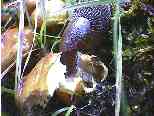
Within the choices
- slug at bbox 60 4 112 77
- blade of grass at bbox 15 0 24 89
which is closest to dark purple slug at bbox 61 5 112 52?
slug at bbox 60 4 112 77

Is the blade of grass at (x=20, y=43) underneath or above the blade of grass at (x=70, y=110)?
above

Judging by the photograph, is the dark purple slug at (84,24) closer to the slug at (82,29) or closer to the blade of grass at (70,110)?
the slug at (82,29)

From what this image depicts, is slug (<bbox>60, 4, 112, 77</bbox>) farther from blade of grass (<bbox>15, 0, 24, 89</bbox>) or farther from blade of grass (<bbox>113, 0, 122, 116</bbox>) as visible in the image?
blade of grass (<bbox>15, 0, 24, 89</bbox>)

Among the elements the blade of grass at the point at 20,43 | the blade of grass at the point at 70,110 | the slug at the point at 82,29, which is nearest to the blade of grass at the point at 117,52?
the slug at the point at 82,29

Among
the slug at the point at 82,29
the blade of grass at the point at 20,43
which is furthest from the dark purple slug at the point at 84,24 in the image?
the blade of grass at the point at 20,43

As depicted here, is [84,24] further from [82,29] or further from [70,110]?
[70,110]

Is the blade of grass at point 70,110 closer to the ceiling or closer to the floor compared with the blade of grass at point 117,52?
closer to the floor

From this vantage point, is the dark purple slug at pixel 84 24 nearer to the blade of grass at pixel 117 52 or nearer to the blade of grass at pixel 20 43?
the blade of grass at pixel 117 52

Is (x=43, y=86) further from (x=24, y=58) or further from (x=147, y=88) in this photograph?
(x=147, y=88)

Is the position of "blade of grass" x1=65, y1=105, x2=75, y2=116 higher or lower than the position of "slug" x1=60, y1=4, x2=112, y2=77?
lower
